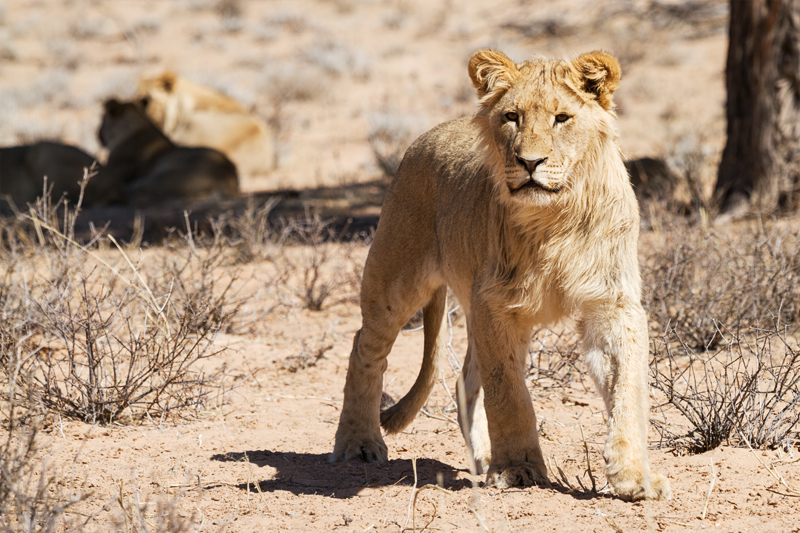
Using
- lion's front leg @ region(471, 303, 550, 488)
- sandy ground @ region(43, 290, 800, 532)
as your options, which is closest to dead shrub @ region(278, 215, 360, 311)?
sandy ground @ region(43, 290, 800, 532)

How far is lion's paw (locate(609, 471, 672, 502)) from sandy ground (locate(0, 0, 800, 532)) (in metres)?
0.04

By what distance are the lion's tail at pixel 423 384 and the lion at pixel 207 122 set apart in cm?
1040

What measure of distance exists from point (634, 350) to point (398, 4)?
81.7 ft

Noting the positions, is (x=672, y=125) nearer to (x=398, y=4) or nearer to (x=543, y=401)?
(x=543, y=401)

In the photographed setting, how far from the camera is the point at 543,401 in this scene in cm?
501

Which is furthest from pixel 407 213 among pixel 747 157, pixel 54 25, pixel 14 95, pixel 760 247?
pixel 54 25

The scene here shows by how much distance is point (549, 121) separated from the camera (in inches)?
127

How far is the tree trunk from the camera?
812 centimetres

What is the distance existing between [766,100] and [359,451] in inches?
236

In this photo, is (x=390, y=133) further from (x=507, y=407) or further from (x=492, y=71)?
(x=507, y=407)

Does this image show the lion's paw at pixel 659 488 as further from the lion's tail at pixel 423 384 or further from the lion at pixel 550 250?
the lion's tail at pixel 423 384

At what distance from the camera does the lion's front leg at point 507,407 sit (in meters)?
3.42

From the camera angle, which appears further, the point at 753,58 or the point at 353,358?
the point at 753,58

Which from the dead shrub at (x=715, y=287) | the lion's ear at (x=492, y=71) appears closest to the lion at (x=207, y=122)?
the dead shrub at (x=715, y=287)
